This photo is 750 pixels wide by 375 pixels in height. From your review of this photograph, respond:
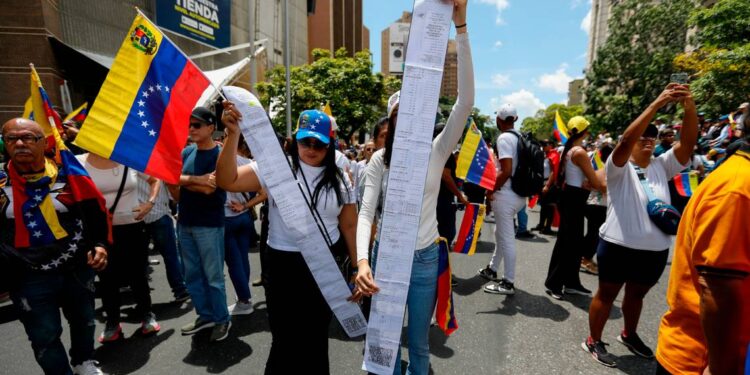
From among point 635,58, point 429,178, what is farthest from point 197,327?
point 635,58

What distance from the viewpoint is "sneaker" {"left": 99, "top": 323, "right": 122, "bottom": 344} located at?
3.28m

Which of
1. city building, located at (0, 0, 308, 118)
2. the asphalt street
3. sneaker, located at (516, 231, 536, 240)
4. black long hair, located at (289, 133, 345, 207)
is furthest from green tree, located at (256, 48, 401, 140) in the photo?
black long hair, located at (289, 133, 345, 207)

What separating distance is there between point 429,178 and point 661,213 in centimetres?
181

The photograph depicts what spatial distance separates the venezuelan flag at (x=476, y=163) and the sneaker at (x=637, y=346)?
6.25ft

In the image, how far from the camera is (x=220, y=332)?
331 cm

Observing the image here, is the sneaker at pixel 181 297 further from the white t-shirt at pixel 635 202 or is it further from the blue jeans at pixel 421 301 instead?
→ the white t-shirt at pixel 635 202

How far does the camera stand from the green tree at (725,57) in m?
11.5

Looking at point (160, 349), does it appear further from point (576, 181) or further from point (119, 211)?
point (576, 181)

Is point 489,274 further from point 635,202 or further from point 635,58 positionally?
point 635,58

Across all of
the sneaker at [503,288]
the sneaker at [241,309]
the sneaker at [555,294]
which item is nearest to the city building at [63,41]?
the sneaker at [241,309]

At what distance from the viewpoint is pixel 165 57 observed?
2.31 meters

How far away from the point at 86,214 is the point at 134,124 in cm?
68

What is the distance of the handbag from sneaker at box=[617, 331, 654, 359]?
3.36 feet

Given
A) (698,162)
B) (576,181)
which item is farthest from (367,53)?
(576,181)
